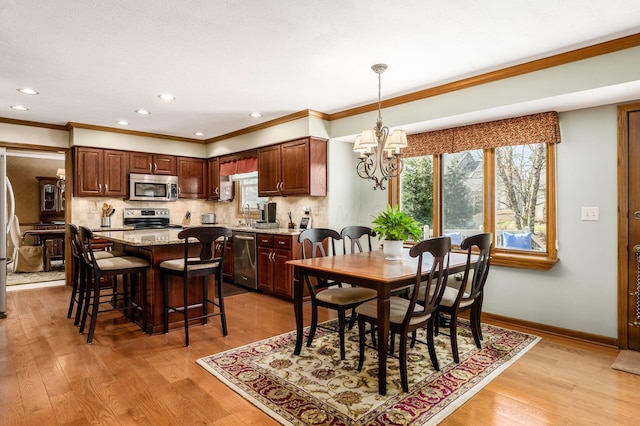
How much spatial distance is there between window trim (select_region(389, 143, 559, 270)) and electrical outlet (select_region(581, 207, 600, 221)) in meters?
0.23

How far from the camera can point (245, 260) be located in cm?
520

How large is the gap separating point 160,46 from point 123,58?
18.0 inches

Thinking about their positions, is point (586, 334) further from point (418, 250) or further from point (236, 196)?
point (236, 196)

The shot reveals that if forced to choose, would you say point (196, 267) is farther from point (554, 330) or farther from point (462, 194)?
point (554, 330)

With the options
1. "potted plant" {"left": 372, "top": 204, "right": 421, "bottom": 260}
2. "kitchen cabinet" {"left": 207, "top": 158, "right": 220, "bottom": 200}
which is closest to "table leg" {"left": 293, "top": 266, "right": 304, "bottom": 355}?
"potted plant" {"left": 372, "top": 204, "right": 421, "bottom": 260}

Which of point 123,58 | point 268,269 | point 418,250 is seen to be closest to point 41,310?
point 268,269

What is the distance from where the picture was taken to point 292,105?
4.42 meters

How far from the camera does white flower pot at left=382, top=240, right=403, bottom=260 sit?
296cm

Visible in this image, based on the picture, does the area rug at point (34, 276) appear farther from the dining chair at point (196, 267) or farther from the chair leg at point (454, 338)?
the chair leg at point (454, 338)

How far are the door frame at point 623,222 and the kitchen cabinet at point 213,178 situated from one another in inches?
213

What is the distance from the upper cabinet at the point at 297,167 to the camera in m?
4.68

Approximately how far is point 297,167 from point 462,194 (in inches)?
79.8

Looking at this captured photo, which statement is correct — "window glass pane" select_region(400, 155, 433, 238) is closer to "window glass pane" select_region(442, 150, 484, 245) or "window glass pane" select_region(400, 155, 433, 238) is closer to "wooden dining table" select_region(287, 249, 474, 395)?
"window glass pane" select_region(442, 150, 484, 245)

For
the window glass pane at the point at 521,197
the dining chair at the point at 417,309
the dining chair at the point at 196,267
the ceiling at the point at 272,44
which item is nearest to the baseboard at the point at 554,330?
the window glass pane at the point at 521,197
